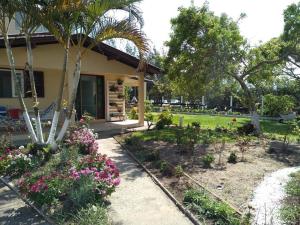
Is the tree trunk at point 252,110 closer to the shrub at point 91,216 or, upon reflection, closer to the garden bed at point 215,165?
the garden bed at point 215,165

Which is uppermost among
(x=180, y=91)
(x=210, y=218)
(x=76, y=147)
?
(x=180, y=91)

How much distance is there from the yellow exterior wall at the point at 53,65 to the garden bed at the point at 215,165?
3.55m

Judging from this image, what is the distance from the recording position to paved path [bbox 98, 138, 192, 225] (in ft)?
18.0

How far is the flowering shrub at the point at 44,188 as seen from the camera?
18.0 ft

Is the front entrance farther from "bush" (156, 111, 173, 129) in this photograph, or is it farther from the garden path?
the garden path

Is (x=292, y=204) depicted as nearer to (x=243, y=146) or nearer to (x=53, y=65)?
(x=243, y=146)

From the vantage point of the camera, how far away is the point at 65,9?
815cm

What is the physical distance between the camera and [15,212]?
5637mm

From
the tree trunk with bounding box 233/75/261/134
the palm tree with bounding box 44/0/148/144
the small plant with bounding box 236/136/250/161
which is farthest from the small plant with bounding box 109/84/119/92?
the small plant with bounding box 236/136/250/161

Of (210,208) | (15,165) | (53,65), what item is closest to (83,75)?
(53,65)

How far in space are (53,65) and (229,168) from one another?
7.65 m

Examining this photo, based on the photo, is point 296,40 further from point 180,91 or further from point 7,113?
point 7,113

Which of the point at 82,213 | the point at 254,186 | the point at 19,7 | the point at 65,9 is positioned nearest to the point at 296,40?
the point at 254,186

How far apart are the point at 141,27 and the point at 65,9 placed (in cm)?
237
